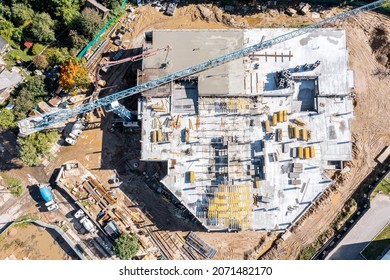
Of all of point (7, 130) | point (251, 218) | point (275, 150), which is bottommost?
point (251, 218)

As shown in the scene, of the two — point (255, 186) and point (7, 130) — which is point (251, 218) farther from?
point (7, 130)

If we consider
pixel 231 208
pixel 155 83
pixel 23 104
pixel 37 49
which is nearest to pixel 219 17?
pixel 155 83

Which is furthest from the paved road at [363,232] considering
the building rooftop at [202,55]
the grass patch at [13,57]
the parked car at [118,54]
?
the grass patch at [13,57]

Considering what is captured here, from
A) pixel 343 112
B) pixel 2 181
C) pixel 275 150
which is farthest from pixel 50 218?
pixel 343 112

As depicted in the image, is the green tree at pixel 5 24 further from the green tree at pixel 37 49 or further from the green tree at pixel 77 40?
the green tree at pixel 77 40

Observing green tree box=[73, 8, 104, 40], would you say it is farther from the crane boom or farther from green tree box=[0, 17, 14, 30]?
the crane boom

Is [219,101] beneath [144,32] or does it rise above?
beneath

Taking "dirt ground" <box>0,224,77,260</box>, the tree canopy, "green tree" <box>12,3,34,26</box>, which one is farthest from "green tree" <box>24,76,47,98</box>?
"dirt ground" <box>0,224,77,260</box>
